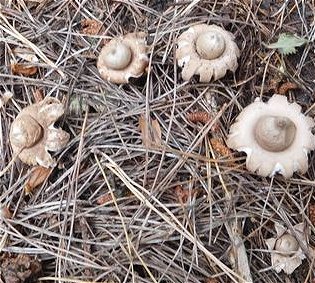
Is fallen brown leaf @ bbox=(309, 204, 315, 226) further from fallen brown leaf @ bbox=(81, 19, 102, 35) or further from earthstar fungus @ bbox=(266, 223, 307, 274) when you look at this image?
fallen brown leaf @ bbox=(81, 19, 102, 35)

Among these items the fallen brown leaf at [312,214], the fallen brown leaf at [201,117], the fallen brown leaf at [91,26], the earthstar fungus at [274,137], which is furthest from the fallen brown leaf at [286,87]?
the fallen brown leaf at [91,26]

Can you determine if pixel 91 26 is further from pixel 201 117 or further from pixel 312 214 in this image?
pixel 312 214

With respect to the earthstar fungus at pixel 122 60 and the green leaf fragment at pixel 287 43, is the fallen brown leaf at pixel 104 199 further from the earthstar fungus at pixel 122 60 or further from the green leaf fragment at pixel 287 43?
the green leaf fragment at pixel 287 43

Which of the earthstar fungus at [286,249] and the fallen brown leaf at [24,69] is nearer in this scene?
the earthstar fungus at [286,249]

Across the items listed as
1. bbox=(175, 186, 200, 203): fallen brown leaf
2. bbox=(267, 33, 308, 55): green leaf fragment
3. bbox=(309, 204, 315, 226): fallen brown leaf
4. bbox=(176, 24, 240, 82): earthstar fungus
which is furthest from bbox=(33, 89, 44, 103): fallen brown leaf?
bbox=(309, 204, 315, 226): fallen brown leaf

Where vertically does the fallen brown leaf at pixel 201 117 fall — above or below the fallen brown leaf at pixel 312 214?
above

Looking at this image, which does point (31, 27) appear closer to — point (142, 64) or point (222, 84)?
point (142, 64)
